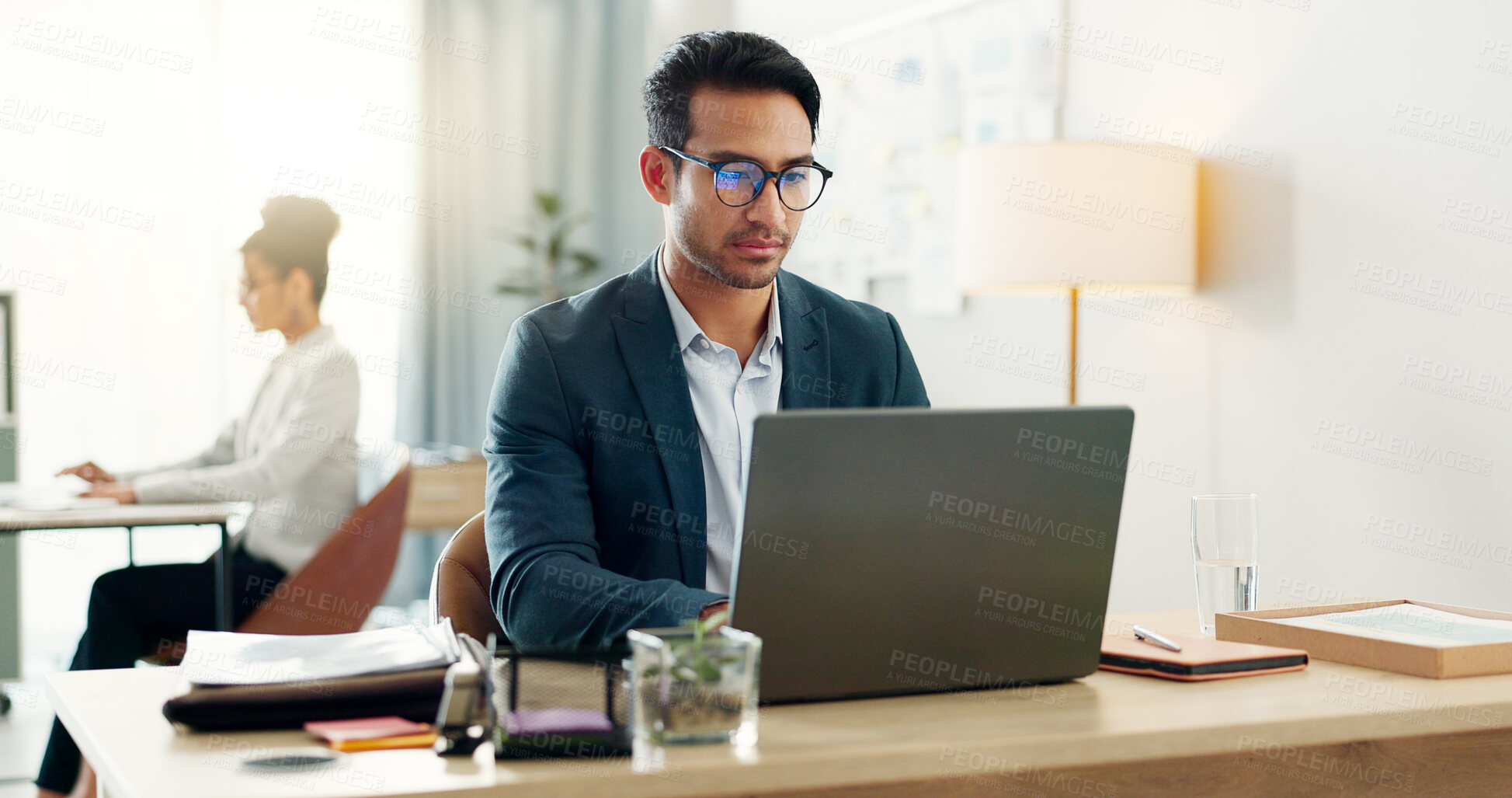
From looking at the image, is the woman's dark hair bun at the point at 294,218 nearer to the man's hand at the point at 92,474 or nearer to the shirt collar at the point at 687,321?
the man's hand at the point at 92,474

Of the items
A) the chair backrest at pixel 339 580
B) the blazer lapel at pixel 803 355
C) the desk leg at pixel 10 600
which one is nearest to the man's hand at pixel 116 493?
the chair backrest at pixel 339 580

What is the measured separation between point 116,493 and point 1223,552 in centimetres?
248

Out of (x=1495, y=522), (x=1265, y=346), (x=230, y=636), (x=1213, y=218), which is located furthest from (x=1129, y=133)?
(x=230, y=636)

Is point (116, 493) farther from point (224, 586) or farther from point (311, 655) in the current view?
point (311, 655)

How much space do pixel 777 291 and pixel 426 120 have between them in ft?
12.0

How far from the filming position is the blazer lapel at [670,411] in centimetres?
154

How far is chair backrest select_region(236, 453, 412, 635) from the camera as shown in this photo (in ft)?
9.35

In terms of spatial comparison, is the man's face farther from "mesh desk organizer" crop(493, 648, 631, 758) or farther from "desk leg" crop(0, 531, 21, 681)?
"desk leg" crop(0, 531, 21, 681)

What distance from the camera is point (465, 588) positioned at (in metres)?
1.55

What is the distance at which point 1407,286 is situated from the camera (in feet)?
7.41

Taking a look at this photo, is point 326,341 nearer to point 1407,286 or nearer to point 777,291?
point 777,291

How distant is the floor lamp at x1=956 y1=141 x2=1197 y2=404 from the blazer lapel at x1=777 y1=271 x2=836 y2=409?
34.8 inches

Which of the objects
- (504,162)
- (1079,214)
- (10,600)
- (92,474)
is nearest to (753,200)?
(1079,214)

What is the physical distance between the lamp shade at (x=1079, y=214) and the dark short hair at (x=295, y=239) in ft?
4.93
